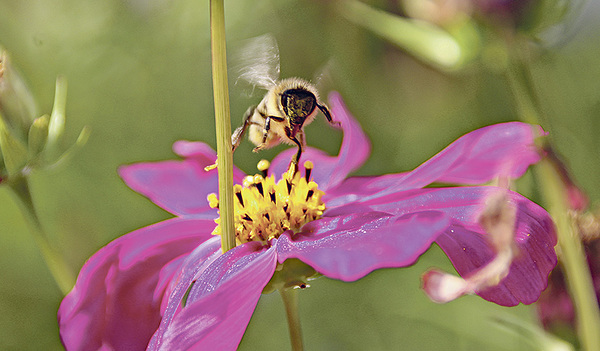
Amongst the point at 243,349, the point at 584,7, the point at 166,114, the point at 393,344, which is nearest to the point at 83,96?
the point at 166,114

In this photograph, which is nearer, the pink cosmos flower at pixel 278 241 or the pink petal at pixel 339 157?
the pink cosmos flower at pixel 278 241

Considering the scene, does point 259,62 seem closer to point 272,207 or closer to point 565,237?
point 272,207

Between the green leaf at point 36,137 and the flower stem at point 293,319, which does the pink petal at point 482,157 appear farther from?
the green leaf at point 36,137

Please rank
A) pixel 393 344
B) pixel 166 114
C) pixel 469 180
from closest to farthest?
pixel 469 180, pixel 393 344, pixel 166 114

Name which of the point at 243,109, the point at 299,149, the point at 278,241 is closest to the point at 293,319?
the point at 278,241

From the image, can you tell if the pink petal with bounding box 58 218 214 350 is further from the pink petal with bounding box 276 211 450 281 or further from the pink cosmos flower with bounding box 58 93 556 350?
the pink petal with bounding box 276 211 450 281

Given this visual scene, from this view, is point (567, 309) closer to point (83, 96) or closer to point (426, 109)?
point (426, 109)

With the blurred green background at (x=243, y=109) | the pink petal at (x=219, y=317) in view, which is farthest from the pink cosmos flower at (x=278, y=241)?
the blurred green background at (x=243, y=109)

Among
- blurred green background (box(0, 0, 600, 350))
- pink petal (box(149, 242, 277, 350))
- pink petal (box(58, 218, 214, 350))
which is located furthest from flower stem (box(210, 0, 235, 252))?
blurred green background (box(0, 0, 600, 350))
